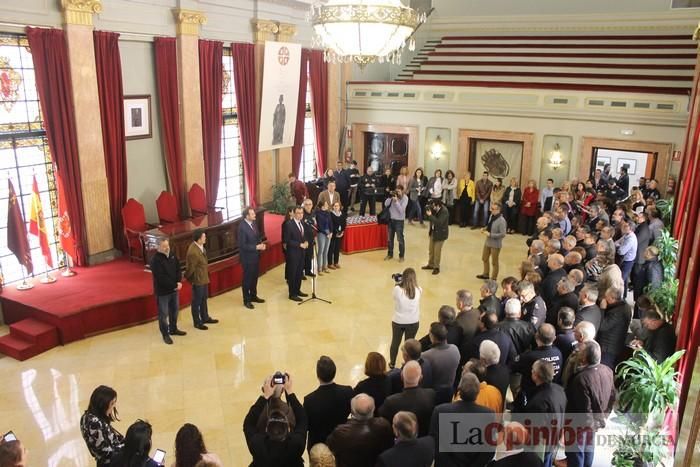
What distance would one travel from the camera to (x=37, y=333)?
738 centimetres

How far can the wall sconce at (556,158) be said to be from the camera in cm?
1397

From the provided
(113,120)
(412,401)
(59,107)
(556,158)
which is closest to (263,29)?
(113,120)

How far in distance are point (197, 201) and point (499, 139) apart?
778cm

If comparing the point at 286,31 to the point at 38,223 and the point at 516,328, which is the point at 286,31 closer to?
the point at 38,223

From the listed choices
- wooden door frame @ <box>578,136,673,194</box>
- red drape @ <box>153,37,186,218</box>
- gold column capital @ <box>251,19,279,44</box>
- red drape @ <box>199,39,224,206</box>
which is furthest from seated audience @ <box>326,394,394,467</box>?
wooden door frame @ <box>578,136,673,194</box>

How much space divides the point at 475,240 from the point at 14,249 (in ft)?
30.2

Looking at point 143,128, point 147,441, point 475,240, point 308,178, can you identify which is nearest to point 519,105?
point 475,240

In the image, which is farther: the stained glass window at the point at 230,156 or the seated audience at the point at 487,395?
the stained glass window at the point at 230,156

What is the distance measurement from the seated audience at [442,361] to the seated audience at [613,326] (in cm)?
191

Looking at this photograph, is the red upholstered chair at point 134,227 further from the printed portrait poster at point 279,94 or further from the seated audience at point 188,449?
the seated audience at point 188,449

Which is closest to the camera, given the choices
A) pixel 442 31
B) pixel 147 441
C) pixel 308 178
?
pixel 147 441

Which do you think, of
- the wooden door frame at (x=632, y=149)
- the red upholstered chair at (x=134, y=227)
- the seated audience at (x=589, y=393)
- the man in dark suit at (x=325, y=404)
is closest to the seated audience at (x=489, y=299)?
the seated audience at (x=589, y=393)

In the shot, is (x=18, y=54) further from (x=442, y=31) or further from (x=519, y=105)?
(x=442, y=31)

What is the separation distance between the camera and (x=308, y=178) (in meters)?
16.0
